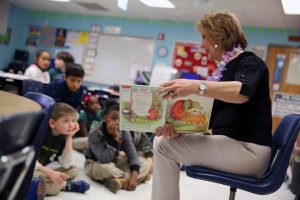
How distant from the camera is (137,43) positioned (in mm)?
7188

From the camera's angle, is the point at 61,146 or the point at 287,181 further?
the point at 287,181

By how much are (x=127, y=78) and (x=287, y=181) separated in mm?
4145

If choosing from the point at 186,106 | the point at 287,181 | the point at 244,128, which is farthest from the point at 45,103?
the point at 287,181

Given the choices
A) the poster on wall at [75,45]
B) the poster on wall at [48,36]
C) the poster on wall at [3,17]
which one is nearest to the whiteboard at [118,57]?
the poster on wall at [75,45]

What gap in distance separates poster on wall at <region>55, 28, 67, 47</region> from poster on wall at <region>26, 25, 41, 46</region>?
56cm

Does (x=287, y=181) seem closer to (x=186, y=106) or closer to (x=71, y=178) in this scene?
(x=71, y=178)

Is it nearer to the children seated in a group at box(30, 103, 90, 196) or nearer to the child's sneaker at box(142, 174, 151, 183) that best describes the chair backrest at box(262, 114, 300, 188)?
the children seated in a group at box(30, 103, 90, 196)

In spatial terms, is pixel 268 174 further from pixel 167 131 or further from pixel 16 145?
pixel 16 145

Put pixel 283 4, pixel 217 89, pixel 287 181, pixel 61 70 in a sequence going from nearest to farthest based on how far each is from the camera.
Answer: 1. pixel 217 89
2. pixel 287 181
3. pixel 283 4
4. pixel 61 70

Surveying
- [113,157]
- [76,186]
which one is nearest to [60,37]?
[113,157]

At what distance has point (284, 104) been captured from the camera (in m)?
5.96

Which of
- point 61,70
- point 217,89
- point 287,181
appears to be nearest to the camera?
point 217,89

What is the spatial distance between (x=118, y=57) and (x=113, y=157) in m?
4.82

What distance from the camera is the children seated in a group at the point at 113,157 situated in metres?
2.58
